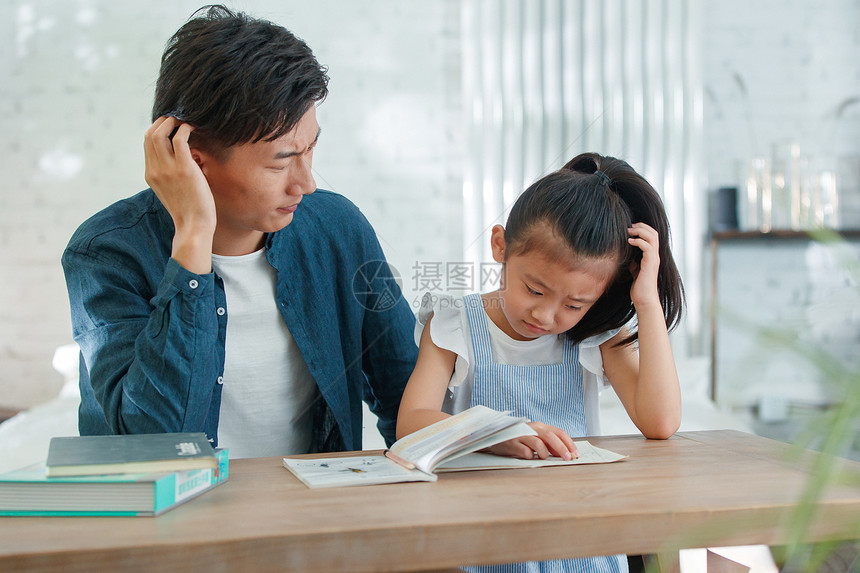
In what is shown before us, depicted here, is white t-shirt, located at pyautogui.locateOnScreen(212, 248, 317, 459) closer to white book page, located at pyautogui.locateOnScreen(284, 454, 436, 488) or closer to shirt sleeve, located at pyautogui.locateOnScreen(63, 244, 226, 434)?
shirt sleeve, located at pyautogui.locateOnScreen(63, 244, 226, 434)

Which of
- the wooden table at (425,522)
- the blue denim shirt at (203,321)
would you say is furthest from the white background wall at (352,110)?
the wooden table at (425,522)

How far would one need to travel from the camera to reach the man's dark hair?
3.77ft

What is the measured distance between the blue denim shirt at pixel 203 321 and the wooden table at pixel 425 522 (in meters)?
0.24

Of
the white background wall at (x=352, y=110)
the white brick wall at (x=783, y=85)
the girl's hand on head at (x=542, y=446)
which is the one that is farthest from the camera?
the white brick wall at (x=783, y=85)

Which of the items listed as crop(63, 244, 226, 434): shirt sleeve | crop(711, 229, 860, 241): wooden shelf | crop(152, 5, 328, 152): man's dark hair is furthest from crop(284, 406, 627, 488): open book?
crop(711, 229, 860, 241): wooden shelf

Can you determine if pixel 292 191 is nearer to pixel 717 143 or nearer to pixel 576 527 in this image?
pixel 576 527

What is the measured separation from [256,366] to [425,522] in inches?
26.5

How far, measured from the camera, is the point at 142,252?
1238 millimetres

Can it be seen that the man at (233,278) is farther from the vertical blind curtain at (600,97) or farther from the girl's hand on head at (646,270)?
the vertical blind curtain at (600,97)

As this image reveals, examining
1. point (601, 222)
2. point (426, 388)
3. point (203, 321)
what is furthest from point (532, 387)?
point (203, 321)

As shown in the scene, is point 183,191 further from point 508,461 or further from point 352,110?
point 352,110

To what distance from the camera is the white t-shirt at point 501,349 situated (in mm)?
1283

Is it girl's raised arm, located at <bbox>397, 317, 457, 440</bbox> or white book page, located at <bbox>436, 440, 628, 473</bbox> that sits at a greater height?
girl's raised arm, located at <bbox>397, 317, 457, 440</bbox>

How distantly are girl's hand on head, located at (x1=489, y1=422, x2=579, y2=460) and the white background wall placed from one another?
5.42 ft
